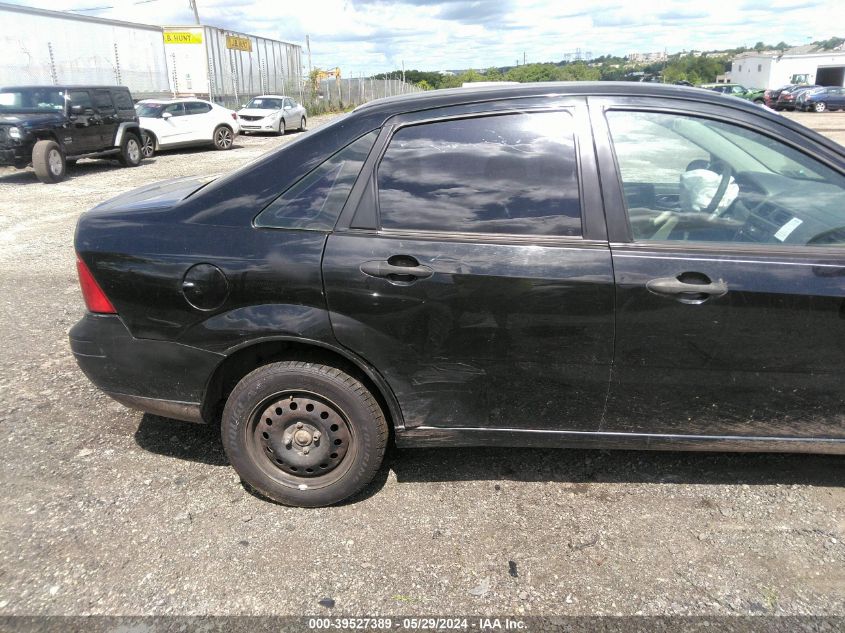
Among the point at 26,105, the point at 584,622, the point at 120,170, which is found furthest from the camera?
the point at 120,170

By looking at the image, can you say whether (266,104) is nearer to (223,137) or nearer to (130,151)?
(223,137)

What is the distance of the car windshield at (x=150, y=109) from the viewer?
734 inches

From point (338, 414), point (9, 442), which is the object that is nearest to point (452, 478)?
point (338, 414)

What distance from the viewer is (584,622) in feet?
7.64

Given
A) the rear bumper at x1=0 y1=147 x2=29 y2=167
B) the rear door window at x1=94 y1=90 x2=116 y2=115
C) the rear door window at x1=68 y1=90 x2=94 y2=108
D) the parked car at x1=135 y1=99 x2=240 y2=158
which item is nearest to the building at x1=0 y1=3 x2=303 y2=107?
the parked car at x1=135 y1=99 x2=240 y2=158

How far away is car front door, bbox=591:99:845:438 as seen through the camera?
8.47 ft

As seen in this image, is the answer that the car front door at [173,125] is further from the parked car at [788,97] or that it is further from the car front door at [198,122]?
the parked car at [788,97]

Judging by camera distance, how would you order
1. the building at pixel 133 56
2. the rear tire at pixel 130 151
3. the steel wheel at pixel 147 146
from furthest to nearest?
the building at pixel 133 56 < the steel wheel at pixel 147 146 < the rear tire at pixel 130 151

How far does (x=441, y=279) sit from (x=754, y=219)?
1.41 metres

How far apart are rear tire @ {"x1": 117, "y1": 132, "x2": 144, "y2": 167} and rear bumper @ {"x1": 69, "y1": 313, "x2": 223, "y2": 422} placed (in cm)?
1411

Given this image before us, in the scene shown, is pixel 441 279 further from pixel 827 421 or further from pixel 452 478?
pixel 827 421

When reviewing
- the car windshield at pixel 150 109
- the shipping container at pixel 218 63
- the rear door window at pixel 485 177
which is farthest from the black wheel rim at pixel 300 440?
the shipping container at pixel 218 63

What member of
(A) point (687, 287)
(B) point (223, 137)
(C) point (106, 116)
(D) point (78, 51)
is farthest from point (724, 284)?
(D) point (78, 51)

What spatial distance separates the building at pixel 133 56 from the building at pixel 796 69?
176ft
